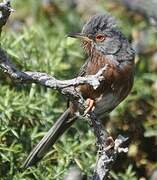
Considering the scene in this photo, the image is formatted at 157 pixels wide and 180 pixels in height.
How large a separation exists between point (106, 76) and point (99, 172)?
793 millimetres

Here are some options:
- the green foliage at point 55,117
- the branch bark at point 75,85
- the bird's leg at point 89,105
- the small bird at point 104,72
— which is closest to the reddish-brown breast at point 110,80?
the small bird at point 104,72

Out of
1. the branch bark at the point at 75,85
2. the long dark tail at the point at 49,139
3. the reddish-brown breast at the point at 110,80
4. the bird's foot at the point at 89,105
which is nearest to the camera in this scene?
the branch bark at the point at 75,85

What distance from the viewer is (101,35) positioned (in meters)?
5.59

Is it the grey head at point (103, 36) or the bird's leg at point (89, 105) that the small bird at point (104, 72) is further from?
the bird's leg at point (89, 105)

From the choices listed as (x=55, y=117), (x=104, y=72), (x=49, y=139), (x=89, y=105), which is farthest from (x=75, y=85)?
(x=55, y=117)

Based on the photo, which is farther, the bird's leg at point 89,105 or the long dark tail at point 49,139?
the long dark tail at point 49,139

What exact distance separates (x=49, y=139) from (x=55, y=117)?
0.40 meters

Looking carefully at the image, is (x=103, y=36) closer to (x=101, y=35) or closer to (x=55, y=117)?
(x=101, y=35)

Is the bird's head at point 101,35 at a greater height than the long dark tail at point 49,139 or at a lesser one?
greater

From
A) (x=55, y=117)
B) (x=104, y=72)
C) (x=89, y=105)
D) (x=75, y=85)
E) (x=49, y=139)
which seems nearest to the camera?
(x=75, y=85)

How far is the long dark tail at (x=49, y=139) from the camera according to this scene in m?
5.45

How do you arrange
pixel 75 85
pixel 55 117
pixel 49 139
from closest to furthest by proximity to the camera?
pixel 75 85
pixel 49 139
pixel 55 117

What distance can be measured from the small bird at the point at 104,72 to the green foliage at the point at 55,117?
0.39 feet

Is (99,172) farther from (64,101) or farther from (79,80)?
(64,101)
